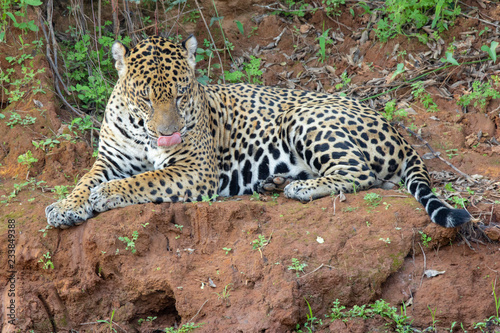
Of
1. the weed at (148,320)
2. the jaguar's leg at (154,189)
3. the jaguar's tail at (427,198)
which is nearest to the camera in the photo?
the jaguar's tail at (427,198)

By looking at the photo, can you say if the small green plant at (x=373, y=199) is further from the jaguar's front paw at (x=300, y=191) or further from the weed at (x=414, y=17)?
the weed at (x=414, y=17)

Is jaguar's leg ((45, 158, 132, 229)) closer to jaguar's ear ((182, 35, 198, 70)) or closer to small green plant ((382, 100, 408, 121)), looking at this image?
jaguar's ear ((182, 35, 198, 70))

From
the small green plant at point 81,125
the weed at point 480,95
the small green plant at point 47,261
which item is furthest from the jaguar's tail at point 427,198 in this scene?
the small green plant at point 81,125

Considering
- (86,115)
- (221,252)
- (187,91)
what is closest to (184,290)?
(221,252)

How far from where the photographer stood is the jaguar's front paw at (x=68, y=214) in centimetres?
648

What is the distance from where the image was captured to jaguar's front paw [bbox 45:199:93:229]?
255 inches

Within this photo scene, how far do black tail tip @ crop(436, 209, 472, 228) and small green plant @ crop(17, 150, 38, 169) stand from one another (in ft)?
19.5

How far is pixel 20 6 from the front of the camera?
31.4ft

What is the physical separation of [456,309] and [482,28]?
21.2 feet

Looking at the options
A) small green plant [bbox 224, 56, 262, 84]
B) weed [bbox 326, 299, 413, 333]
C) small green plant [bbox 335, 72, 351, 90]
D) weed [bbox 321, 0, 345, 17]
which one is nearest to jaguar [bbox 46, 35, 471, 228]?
weed [bbox 326, 299, 413, 333]

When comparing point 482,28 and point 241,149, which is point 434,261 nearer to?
point 241,149

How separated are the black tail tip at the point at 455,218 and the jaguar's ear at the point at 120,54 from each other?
177 inches

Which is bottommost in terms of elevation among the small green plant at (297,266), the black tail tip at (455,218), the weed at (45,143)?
the small green plant at (297,266)

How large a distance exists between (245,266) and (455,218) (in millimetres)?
2323
